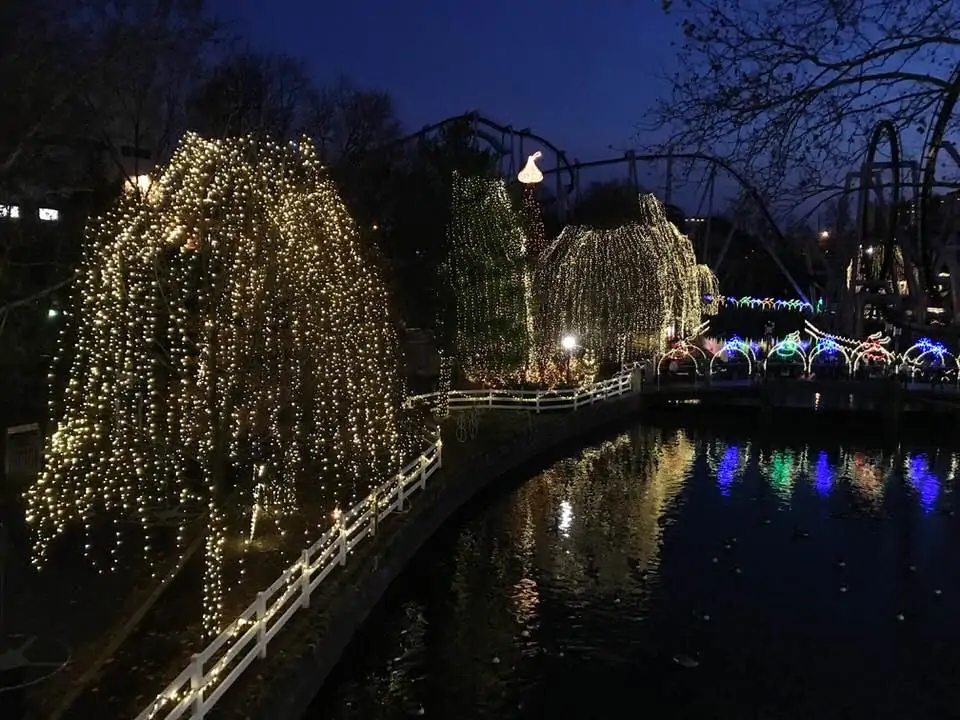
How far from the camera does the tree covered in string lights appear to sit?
27.3 m

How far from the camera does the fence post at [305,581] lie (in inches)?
424

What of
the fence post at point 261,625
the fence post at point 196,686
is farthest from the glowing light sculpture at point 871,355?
the fence post at point 196,686

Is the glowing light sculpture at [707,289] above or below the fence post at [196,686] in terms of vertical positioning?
above

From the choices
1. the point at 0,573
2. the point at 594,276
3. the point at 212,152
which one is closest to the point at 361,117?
the point at 594,276

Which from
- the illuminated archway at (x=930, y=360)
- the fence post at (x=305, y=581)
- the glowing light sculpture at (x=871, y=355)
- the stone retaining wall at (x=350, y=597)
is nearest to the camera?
the stone retaining wall at (x=350, y=597)

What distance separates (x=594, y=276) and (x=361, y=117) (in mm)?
14242

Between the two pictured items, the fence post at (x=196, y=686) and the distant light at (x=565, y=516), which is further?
the distant light at (x=565, y=516)

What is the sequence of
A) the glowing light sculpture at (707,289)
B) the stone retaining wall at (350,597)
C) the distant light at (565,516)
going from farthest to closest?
the glowing light sculpture at (707,289) → the distant light at (565,516) → the stone retaining wall at (350,597)

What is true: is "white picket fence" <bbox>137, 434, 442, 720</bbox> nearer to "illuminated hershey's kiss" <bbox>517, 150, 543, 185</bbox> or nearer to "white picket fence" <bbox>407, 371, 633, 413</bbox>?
"white picket fence" <bbox>407, 371, 633, 413</bbox>

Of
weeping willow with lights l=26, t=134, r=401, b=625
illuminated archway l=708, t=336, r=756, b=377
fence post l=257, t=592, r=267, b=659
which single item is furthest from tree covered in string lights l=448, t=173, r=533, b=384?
fence post l=257, t=592, r=267, b=659

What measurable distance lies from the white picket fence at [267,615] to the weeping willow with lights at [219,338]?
112cm

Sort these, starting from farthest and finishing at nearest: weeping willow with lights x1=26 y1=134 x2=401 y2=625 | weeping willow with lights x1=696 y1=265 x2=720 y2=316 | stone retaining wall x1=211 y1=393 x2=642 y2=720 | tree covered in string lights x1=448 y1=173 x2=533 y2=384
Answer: weeping willow with lights x1=696 y1=265 x2=720 y2=316 < tree covered in string lights x1=448 y1=173 x2=533 y2=384 < weeping willow with lights x1=26 y1=134 x2=401 y2=625 < stone retaining wall x1=211 y1=393 x2=642 y2=720

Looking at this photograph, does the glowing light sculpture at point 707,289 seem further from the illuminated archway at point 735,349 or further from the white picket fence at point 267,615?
the white picket fence at point 267,615

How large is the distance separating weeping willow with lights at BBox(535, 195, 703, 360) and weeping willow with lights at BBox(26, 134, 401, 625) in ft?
63.1
